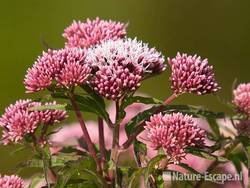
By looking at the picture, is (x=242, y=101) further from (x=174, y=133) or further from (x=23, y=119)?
(x=23, y=119)

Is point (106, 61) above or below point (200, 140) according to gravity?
above

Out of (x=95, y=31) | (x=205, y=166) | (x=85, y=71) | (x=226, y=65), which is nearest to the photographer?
(x=85, y=71)

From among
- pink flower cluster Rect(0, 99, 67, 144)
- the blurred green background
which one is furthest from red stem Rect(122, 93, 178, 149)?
the blurred green background

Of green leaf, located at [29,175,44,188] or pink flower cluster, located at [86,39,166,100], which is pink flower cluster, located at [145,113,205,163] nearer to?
pink flower cluster, located at [86,39,166,100]

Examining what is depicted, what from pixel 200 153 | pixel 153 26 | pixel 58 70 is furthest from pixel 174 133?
pixel 153 26

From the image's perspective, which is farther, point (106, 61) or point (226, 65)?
point (226, 65)

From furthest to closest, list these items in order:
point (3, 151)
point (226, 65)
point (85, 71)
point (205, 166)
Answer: point (226, 65) → point (3, 151) → point (205, 166) → point (85, 71)

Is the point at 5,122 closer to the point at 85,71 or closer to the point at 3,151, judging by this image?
the point at 85,71

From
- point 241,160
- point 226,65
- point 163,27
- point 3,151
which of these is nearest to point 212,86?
point 241,160
